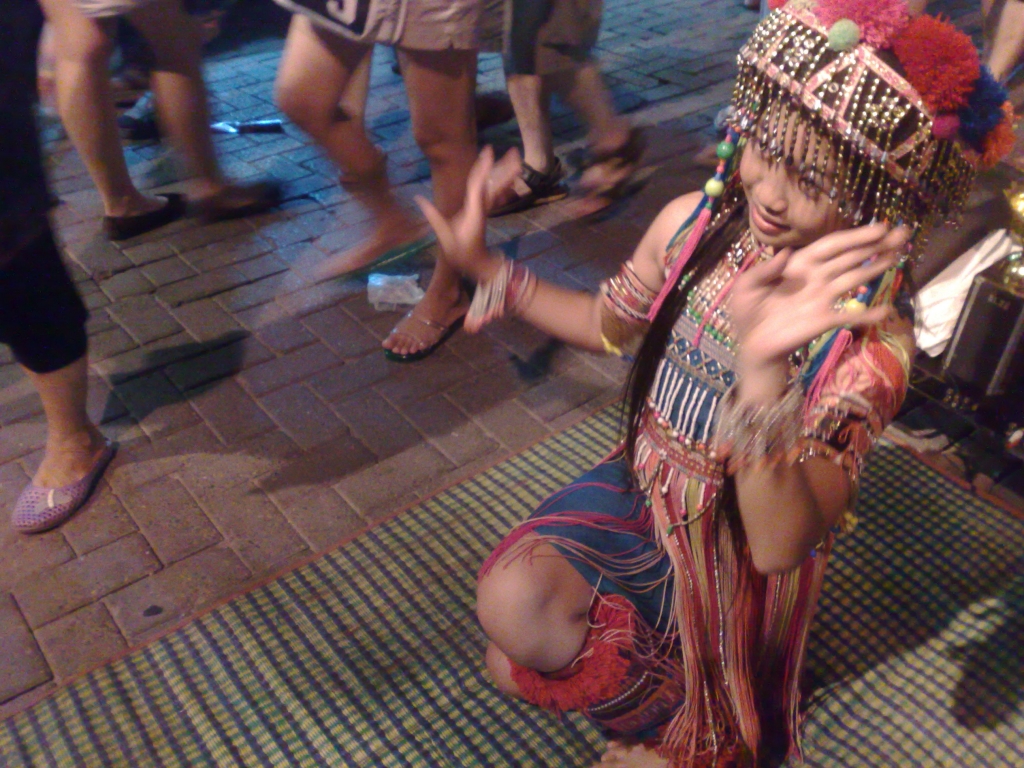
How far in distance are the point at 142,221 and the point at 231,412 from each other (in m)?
1.37

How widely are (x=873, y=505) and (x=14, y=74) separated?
246 centimetres

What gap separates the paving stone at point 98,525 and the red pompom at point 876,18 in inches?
83.2

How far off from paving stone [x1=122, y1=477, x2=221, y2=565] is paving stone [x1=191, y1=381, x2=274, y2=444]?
244mm

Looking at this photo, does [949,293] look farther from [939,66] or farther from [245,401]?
[245,401]

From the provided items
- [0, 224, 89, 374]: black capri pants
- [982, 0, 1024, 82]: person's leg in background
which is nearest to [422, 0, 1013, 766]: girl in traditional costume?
[0, 224, 89, 374]: black capri pants

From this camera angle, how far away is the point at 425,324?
2887 millimetres

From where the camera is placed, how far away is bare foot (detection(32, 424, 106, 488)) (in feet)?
7.47

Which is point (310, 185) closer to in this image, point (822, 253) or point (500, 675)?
point (500, 675)

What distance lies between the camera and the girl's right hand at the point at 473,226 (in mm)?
1415

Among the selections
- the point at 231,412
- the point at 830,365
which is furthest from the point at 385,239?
the point at 830,365

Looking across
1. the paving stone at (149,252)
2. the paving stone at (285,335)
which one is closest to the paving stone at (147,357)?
the paving stone at (285,335)

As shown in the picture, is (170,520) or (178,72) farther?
(178,72)

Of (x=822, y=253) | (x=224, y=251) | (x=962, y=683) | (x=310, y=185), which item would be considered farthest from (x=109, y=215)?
(x=962, y=683)

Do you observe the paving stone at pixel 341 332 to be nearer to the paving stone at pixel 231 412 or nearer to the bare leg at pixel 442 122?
the bare leg at pixel 442 122
